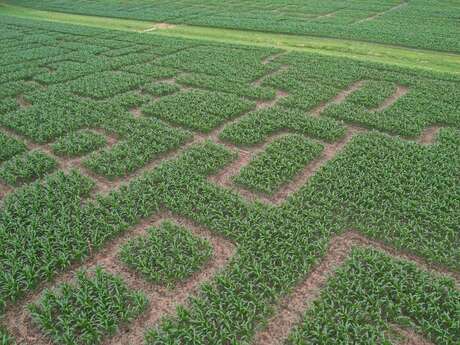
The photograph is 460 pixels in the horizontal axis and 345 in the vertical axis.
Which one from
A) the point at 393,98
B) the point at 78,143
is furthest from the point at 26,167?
the point at 393,98

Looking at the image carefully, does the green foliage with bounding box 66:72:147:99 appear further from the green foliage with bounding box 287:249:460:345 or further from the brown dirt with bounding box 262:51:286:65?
the green foliage with bounding box 287:249:460:345

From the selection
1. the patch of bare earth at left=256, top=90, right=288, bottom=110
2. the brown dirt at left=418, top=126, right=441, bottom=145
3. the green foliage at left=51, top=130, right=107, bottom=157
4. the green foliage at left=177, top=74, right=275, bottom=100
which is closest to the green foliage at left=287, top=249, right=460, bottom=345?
the brown dirt at left=418, top=126, right=441, bottom=145

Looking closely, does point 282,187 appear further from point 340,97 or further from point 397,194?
point 340,97

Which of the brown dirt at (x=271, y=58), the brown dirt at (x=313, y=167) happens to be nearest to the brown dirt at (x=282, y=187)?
the brown dirt at (x=313, y=167)

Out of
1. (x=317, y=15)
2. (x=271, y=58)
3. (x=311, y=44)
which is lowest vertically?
(x=271, y=58)

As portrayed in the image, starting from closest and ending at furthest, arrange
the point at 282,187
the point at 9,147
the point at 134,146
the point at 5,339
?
the point at 5,339
the point at 282,187
the point at 9,147
the point at 134,146
